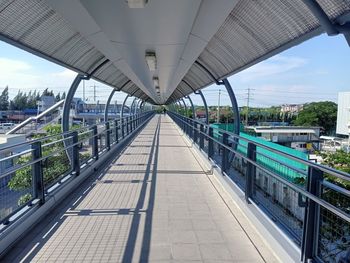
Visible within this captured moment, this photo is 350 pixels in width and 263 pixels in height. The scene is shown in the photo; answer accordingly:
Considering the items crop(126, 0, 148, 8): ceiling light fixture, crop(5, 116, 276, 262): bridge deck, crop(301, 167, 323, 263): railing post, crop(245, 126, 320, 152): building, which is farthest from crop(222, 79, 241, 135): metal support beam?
crop(245, 126, 320, 152): building

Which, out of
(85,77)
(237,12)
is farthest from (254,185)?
(85,77)

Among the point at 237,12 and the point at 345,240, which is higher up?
the point at 237,12

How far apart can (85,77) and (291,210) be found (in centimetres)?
567

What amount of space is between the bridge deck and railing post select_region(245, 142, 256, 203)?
0.37m

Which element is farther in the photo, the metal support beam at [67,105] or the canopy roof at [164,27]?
the metal support beam at [67,105]

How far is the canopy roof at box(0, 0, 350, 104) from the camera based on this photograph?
3.62 meters

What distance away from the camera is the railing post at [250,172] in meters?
4.43

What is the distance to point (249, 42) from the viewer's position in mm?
5102

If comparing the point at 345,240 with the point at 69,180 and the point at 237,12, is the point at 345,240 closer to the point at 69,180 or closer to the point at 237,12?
the point at 237,12

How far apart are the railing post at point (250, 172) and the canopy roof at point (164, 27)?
1289 millimetres

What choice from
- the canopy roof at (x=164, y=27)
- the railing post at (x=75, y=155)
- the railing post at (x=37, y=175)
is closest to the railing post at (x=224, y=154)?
the canopy roof at (x=164, y=27)

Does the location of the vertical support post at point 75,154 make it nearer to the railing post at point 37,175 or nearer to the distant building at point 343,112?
the railing post at point 37,175

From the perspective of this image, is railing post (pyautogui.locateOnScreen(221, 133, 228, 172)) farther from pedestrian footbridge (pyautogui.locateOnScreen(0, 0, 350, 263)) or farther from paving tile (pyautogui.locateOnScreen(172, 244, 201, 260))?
paving tile (pyautogui.locateOnScreen(172, 244, 201, 260))

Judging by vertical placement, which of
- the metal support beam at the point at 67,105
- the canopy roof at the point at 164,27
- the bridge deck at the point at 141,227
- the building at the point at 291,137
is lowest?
the building at the point at 291,137
